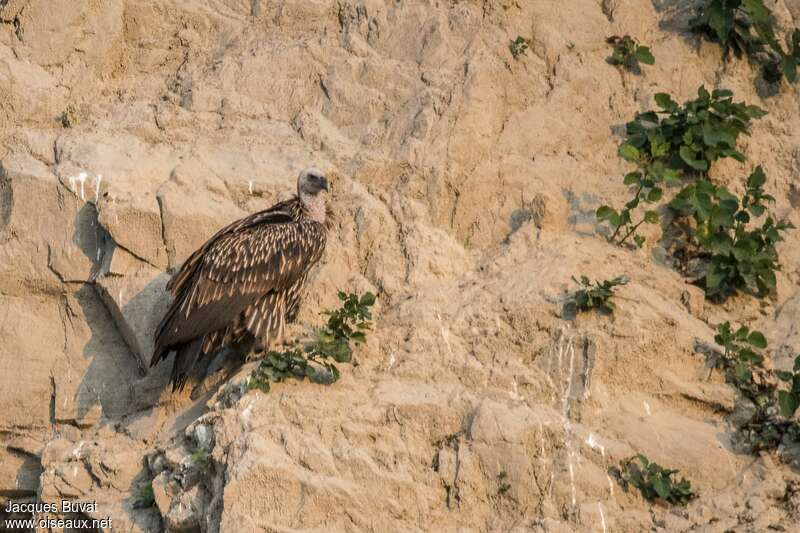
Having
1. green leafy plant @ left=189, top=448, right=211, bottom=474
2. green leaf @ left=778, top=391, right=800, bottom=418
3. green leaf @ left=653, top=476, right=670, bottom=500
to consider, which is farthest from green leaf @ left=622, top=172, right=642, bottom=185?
green leafy plant @ left=189, top=448, right=211, bottom=474

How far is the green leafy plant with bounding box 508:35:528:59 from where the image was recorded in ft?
34.3

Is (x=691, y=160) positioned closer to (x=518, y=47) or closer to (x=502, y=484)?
(x=518, y=47)

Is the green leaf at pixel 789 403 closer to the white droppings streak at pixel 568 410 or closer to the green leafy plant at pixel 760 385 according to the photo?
the green leafy plant at pixel 760 385

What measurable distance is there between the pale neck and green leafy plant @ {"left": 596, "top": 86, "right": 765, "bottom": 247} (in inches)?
77.3

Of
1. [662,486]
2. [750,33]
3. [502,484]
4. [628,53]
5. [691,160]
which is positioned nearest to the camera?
[662,486]

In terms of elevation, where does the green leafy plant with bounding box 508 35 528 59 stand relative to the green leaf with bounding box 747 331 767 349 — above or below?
above

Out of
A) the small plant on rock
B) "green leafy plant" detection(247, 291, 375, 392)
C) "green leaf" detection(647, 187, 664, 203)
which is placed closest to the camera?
the small plant on rock

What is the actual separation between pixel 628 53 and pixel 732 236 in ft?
5.81

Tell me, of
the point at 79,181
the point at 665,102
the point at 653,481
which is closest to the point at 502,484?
the point at 653,481

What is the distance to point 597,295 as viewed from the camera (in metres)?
8.72

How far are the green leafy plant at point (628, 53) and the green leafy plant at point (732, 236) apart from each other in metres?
1.33

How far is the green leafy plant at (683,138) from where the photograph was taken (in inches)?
383

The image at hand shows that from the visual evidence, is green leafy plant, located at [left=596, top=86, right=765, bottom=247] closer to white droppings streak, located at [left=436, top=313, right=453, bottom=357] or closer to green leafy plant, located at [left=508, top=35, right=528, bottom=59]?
green leafy plant, located at [left=508, top=35, right=528, bottom=59]

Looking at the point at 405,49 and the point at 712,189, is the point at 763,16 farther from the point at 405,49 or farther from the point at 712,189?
the point at 405,49
